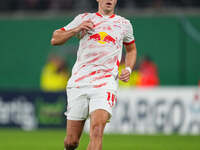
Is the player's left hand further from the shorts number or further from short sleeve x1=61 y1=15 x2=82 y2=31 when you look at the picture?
short sleeve x1=61 y1=15 x2=82 y2=31

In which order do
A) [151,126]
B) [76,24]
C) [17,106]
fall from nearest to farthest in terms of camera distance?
[76,24], [151,126], [17,106]

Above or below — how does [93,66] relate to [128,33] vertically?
below

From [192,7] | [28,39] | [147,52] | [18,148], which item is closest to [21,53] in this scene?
[28,39]

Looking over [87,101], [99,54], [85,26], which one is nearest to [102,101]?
[87,101]

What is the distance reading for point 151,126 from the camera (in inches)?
631

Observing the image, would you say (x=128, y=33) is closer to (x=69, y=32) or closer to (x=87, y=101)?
(x=69, y=32)

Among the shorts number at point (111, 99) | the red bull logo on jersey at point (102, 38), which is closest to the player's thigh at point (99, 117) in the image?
the shorts number at point (111, 99)

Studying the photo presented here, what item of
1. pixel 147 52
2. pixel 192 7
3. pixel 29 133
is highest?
pixel 192 7

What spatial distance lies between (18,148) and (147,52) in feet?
30.4

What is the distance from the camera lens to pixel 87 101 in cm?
761

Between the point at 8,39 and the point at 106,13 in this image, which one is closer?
the point at 106,13

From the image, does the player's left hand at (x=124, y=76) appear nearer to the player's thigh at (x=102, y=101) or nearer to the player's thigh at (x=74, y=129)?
the player's thigh at (x=102, y=101)

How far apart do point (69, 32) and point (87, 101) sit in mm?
895

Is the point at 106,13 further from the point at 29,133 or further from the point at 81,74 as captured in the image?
the point at 29,133
